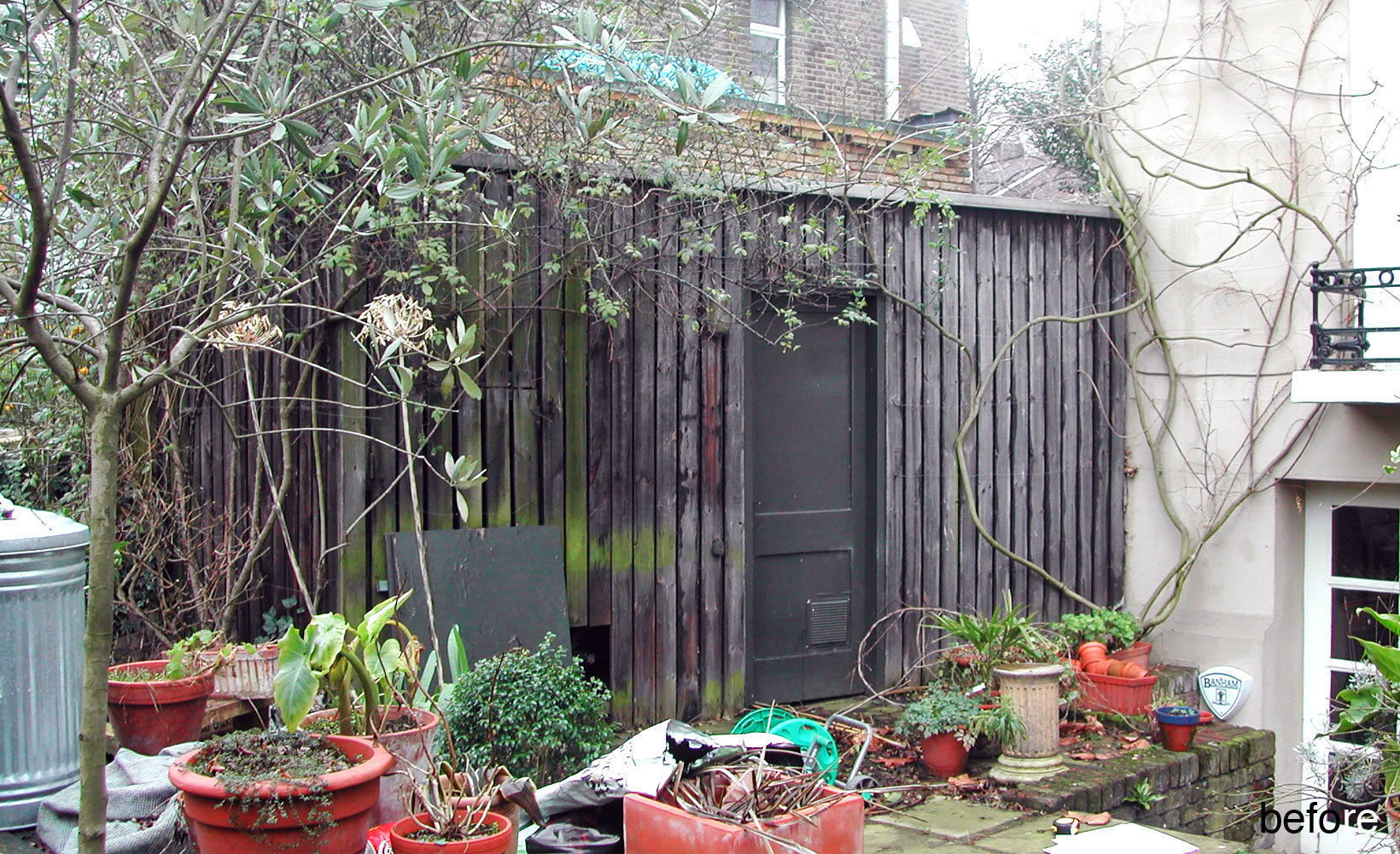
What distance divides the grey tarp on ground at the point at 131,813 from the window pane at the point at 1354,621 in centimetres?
666

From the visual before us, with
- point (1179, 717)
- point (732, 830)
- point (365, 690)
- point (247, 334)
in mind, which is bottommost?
point (1179, 717)

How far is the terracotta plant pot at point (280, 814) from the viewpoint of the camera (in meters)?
3.54

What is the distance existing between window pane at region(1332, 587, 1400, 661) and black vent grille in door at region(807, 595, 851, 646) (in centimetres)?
312

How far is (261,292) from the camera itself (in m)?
4.82

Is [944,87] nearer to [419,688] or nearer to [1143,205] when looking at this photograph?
[1143,205]

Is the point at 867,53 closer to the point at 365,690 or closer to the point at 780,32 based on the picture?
the point at 780,32

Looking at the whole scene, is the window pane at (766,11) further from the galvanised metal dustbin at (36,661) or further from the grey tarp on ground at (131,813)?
the grey tarp on ground at (131,813)

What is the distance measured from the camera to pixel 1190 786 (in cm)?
670

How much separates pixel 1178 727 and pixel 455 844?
182 inches

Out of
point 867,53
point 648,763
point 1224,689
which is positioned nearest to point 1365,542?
point 1224,689

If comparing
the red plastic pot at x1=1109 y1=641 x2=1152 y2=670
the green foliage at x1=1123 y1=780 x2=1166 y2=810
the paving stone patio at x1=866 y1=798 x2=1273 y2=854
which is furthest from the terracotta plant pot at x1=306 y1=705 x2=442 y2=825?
the red plastic pot at x1=1109 y1=641 x2=1152 y2=670

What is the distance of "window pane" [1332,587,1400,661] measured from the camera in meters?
7.58

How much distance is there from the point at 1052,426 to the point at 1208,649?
1.77m

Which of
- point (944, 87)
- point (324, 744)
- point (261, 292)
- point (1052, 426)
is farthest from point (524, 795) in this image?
point (944, 87)
